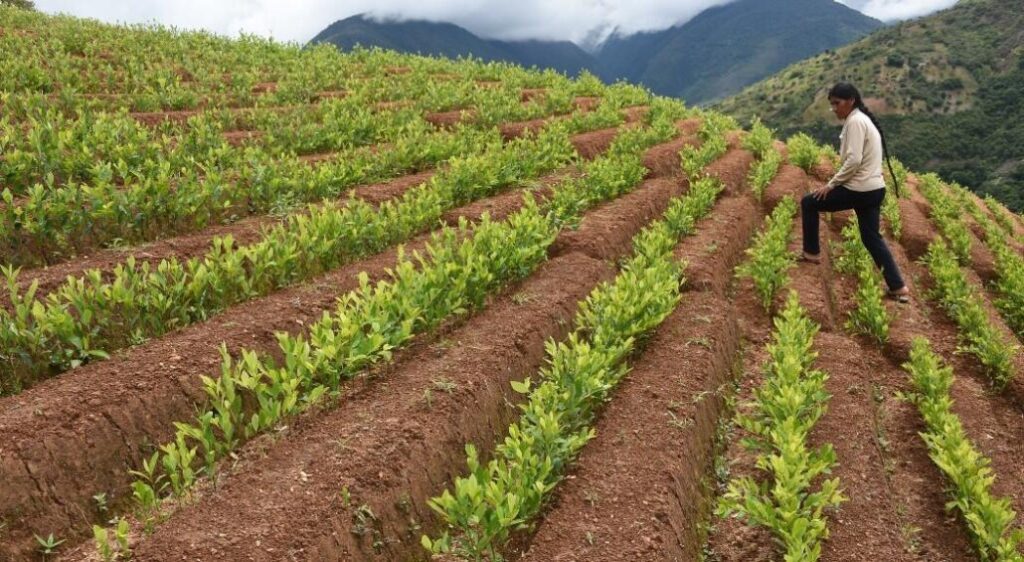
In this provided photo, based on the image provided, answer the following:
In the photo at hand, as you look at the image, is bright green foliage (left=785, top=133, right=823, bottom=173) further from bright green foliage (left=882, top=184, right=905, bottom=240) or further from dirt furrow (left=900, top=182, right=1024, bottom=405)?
bright green foliage (left=882, top=184, right=905, bottom=240)

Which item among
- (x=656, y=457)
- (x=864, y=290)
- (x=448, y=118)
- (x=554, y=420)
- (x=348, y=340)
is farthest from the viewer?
(x=448, y=118)

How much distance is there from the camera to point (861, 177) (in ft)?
27.7

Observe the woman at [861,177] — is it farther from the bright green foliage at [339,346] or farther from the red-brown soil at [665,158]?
the red-brown soil at [665,158]

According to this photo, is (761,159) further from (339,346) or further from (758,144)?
(339,346)

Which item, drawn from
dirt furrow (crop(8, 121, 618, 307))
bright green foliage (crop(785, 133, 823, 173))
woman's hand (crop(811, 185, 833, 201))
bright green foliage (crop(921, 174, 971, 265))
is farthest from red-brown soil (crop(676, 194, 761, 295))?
bright green foliage (crop(785, 133, 823, 173))

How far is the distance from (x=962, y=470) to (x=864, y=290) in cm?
381

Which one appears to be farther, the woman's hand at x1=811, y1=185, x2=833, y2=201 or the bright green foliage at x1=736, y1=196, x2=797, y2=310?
the woman's hand at x1=811, y1=185, x2=833, y2=201

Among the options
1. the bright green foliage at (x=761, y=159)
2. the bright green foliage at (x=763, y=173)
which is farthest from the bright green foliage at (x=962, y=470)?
the bright green foliage at (x=761, y=159)

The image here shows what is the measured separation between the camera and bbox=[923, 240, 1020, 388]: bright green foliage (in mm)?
6926

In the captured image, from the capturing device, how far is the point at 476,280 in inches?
249

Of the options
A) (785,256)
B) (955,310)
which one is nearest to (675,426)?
(785,256)

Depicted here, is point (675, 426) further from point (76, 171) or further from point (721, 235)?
point (76, 171)

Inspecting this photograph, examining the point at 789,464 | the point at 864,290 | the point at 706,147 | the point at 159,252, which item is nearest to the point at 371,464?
the point at 789,464

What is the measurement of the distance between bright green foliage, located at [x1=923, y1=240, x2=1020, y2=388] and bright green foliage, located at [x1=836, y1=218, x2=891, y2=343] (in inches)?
32.7
